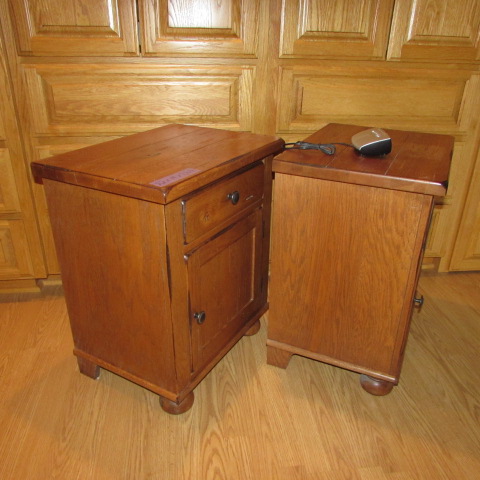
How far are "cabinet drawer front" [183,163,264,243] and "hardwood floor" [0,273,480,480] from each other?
0.51 meters

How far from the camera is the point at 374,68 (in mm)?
1533

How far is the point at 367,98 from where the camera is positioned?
1.57 metres

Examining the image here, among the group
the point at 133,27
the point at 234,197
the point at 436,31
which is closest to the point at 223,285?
the point at 234,197

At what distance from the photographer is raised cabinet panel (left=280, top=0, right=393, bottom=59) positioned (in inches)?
56.1

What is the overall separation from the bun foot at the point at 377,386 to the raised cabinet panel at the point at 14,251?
4.07ft

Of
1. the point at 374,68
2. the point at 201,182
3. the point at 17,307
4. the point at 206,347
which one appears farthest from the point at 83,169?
the point at 374,68

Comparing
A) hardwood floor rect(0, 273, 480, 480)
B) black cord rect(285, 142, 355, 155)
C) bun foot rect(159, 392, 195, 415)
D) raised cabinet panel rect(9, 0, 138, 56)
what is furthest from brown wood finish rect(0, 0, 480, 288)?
bun foot rect(159, 392, 195, 415)

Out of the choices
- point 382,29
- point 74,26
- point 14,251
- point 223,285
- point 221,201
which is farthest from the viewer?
point 14,251

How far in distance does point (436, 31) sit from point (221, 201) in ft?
3.23

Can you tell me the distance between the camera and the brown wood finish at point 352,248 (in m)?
1.04

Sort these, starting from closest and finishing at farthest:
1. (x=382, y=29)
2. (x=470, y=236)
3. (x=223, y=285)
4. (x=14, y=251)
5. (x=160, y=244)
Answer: (x=160, y=244)
(x=223, y=285)
(x=382, y=29)
(x=14, y=251)
(x=470, y=236)

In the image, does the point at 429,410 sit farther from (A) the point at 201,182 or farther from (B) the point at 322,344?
(A) the point at 201,182

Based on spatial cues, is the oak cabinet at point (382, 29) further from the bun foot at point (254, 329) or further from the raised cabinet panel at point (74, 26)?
the bun foot at point (254, 329)

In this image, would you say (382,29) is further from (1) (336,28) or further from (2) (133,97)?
(2) (133,97)
